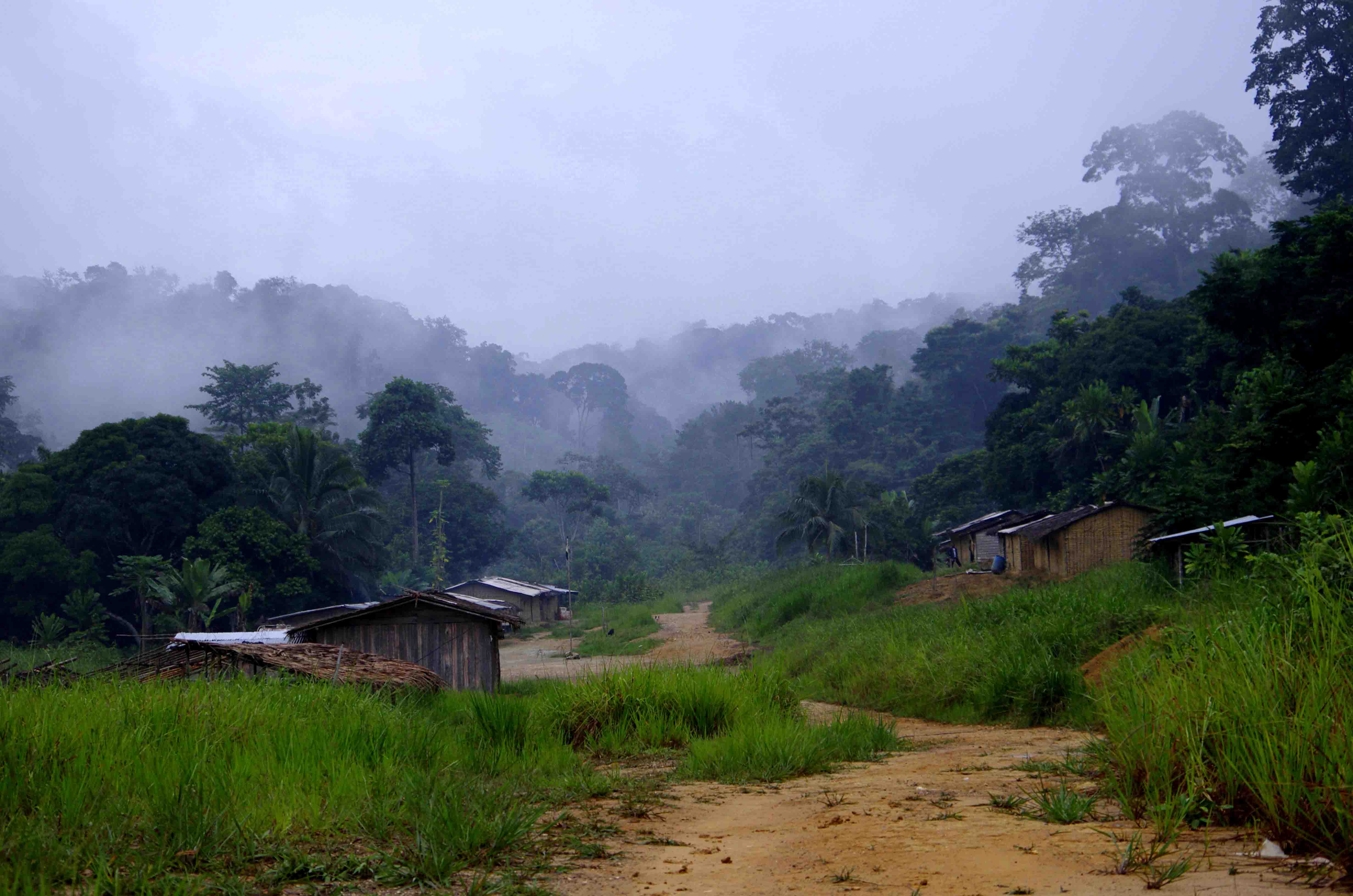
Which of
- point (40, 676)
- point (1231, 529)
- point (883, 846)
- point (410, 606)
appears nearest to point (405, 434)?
point (410, 606)

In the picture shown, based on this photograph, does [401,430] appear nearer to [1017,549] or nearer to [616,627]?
[616,627]

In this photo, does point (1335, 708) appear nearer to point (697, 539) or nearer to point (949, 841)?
point (949, 841)

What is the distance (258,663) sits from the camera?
10383mm

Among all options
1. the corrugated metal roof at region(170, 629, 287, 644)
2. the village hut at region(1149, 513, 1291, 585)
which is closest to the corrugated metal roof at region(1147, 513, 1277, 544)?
the village hut at region(1149, 513, 1291, 585)

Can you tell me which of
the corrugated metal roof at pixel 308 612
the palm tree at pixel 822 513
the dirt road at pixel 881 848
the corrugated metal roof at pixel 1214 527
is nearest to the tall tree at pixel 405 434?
the corrugated metal roof at pixel 308 612

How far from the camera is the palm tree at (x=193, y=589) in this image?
3036cm

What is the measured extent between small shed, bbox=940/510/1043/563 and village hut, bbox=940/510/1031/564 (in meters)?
0.01

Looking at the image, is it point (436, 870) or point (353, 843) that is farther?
point (353, 843)

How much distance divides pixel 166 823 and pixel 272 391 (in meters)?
61.8

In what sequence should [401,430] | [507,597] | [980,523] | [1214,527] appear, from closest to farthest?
1. [1214,527]
2. [980,523]
3. [507,597]
4. [401,430]

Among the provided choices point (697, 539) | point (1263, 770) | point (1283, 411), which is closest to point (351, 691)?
point (1263, 770)

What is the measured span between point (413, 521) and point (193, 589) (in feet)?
94.0

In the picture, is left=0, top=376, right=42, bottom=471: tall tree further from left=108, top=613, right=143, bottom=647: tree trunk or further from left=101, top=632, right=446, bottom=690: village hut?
left=101, top=632, right=446, bottom=690: village hut

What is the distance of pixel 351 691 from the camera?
29.1 feet
